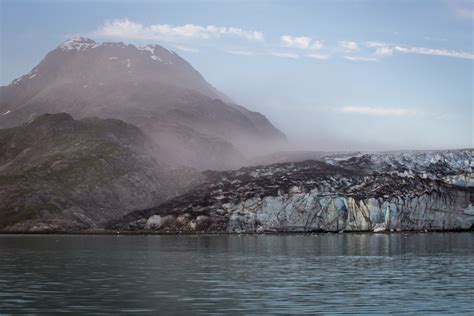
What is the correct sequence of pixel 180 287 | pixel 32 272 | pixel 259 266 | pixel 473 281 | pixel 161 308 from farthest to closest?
pixel 259 266
pixel 32 272
pixel 473 281
pixel 180 287
pixel 161 308

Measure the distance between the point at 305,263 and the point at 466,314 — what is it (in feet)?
167

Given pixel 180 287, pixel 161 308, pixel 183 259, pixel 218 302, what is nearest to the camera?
pixel 161 308

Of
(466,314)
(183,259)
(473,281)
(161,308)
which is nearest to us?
(466,314)

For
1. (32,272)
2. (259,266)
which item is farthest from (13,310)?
(259,266)

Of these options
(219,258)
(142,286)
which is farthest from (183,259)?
(142,286)

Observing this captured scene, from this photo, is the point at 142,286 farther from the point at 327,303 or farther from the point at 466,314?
the point at 466,314

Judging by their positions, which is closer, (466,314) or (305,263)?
(466,314)

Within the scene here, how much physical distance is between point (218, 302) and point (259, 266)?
3800 centimetres

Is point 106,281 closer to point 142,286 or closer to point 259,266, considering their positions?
point 142,286

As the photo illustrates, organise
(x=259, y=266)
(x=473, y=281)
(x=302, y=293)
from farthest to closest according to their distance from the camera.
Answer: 1. (x=259, y=266)
2. (x=473, y=281)
3. (x=302, y=293)

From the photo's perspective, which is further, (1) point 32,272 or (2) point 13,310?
(1) point 32,272

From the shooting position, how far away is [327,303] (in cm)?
5384

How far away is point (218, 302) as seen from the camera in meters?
54.9

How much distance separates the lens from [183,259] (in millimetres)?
107188
